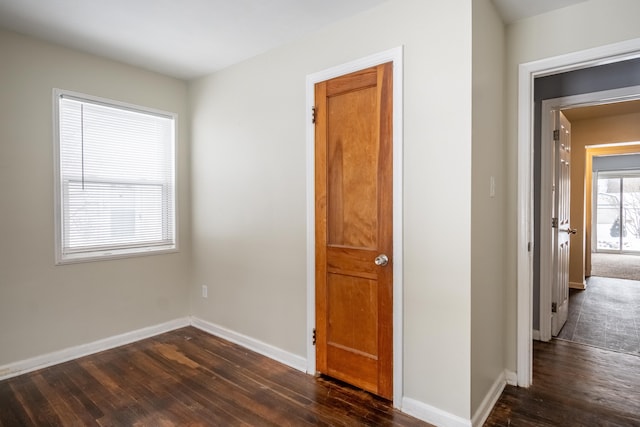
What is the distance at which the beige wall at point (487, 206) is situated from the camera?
6.48 feet

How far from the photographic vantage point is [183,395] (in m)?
2.37

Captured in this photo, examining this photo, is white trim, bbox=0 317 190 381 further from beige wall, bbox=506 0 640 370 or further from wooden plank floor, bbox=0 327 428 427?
beige wall, bbox=506 0 640 370

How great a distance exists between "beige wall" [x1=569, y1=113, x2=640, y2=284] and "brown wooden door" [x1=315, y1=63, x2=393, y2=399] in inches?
184

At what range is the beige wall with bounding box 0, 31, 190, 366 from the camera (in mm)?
2619

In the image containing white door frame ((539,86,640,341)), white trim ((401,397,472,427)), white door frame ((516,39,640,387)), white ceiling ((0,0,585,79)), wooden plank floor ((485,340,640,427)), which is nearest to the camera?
white trim ((401,397,472,427))

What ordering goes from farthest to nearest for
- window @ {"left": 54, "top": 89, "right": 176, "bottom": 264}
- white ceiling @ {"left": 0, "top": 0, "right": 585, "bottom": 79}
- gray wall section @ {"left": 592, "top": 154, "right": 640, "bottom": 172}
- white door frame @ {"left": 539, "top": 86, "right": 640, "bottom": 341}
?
gray wall section @ {"left": 592, "top": 154, "right": 640, "bottom": 172} → white door frame @ {"left": 539, "top": 86, "right": 640, "bottom": 341} → window @ {"left": 54, "top": 89, "right": 176, "bottom": 264} → white ceiling @ {"left": 0, "top": 0, "right": 585, "bottom": 79}

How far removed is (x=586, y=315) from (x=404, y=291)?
3.17m

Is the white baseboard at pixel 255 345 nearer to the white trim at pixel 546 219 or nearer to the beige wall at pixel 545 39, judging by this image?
the beige wall at pixel 545 39

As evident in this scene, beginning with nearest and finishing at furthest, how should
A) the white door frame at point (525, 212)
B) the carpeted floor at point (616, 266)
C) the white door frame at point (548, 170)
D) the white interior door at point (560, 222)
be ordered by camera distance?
the white door frame at point (525, 212) → the white door frame at point (548, 170) → the white interior door at point (560, 222) → the carpeted floor at point (616, 266)

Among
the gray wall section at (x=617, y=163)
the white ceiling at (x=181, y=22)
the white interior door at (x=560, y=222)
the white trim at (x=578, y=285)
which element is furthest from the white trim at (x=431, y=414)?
the gray wall section at (x=617, y=163)

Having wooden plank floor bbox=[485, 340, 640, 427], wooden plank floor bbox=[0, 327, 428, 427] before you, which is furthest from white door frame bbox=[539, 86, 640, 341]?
wooden plank floor bbox=[0, 327, 428, 427]

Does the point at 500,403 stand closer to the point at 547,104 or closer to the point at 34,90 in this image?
the point at 547,104

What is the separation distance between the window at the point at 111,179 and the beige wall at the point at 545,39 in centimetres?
312

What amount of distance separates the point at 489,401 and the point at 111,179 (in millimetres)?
3486
